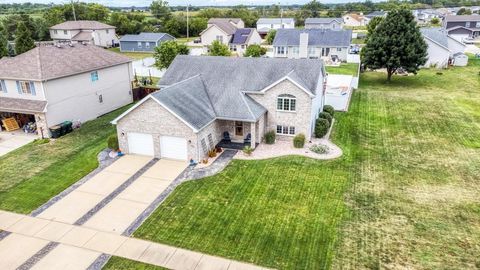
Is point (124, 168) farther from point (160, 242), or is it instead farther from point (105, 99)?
point (105, 99)

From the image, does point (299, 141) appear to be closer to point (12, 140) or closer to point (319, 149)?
point (319, 149)

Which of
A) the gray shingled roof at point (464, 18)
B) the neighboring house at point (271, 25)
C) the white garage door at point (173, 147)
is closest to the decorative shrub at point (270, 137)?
the white garage door at point (173, 147)

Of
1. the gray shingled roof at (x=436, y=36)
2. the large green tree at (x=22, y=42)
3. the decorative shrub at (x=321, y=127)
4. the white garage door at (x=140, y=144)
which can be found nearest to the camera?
the white garage door at (x=140, y=144)

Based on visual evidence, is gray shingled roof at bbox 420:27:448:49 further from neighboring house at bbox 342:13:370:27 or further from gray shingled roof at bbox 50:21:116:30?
gray shingled roof at bbox 50:21:116:30

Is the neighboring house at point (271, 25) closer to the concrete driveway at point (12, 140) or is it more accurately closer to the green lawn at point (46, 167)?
the green lawn at point (46, 167)

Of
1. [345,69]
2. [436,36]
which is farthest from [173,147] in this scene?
[436,36]

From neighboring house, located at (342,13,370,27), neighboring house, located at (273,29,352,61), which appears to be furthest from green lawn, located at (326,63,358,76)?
neighboring house, located at (342,13,370,27)
